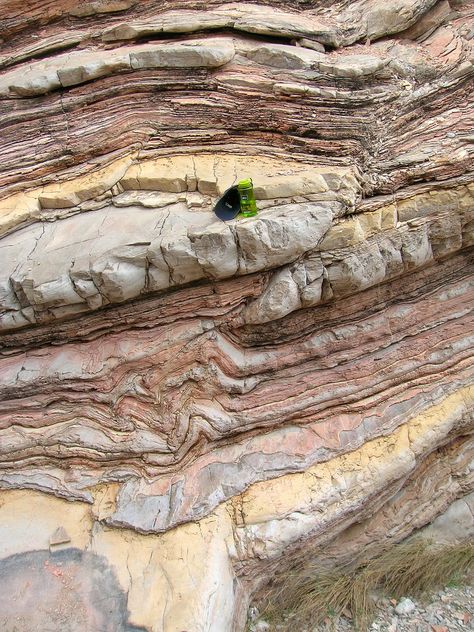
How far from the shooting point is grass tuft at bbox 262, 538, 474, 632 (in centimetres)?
435

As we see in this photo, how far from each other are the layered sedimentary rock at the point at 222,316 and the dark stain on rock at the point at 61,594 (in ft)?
0.05

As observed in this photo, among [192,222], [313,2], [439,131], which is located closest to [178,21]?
[313,2]

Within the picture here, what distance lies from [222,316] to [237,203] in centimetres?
100

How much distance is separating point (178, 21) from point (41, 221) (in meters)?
2.69

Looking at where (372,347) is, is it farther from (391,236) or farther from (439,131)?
(439,131)

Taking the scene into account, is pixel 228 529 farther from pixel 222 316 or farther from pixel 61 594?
pixel 222 316

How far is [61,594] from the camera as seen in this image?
383 centimetres

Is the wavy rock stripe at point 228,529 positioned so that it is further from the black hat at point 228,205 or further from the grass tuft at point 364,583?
the black hat at point 228,205

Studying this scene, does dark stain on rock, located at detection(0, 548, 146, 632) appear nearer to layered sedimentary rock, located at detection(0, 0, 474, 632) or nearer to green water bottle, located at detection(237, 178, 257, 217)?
layered sedimentary rock, located at detection(0, 0, 474, 632)

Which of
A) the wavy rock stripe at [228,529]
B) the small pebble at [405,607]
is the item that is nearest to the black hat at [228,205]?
the wavy rock stripe at [228,529]

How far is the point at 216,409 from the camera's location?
452 centimetres

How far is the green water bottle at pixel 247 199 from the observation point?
4.05 m

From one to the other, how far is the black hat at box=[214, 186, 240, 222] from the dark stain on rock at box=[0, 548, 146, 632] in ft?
9.86

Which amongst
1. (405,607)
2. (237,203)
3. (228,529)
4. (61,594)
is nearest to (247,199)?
(237,203)
